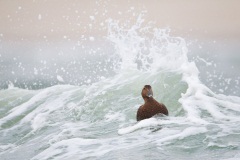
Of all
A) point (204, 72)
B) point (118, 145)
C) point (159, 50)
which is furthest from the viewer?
point (204, 72)

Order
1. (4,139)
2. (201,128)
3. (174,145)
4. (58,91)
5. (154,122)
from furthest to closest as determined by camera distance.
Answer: (58,91), (4,139), (154,122), (201,128), (174,145)

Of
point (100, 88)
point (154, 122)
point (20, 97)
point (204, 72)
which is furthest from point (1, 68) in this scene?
point (154, 122)

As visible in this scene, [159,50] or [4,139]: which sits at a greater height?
[159,50]

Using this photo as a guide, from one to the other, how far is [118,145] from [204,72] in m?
37.8

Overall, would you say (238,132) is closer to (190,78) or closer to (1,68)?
(190,78)

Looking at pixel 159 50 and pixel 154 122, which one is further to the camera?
pixel 159 50

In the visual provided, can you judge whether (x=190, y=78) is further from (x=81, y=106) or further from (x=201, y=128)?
(x=201, y=128)

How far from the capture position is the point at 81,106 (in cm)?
1429

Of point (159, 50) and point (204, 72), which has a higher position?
point (159, 50)

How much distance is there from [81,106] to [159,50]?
325cm

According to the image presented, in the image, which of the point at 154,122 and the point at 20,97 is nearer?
the point at 154,122

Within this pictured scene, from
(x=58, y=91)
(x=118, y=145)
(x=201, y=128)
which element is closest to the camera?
(x=118, y=145)

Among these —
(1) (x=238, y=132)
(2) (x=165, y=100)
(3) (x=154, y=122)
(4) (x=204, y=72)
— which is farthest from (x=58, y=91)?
(4) (x=204, y=72)

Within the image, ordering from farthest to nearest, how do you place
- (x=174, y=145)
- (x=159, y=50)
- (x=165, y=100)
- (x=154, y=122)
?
1. (x=159, y=50)
2. (x=165, y=100)
3. (x=154, y=122)
4. (x=174, y=145)
